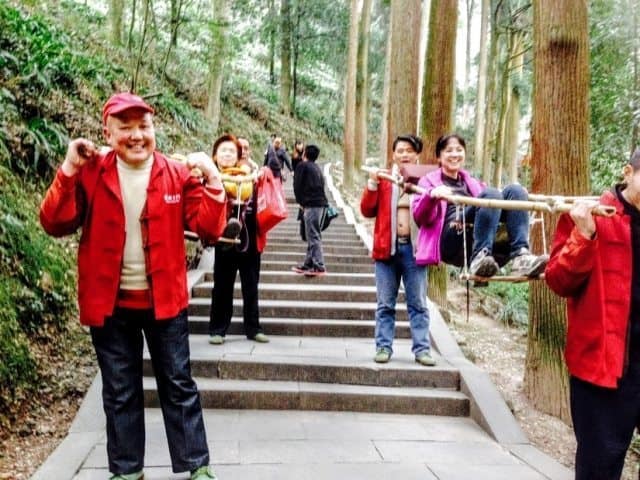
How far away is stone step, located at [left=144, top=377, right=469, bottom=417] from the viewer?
16.2 ft

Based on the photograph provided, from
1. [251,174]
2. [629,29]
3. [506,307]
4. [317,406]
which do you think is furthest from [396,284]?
[629,29]

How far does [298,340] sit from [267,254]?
3.17m

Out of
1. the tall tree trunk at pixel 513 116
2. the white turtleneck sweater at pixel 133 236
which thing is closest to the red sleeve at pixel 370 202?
the white turtleneck sweater at pixel 133 236

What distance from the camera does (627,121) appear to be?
10328 millimetres

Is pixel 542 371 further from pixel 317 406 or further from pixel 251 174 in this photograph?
pixel 251 174

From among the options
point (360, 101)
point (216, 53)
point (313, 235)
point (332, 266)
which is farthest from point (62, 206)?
point (360, 101)

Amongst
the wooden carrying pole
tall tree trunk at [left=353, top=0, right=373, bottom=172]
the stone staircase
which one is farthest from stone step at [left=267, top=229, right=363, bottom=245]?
tall tree trunk at [left=353, top=0, right=373, bottom=172]

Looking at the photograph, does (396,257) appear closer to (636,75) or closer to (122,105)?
(122,105)

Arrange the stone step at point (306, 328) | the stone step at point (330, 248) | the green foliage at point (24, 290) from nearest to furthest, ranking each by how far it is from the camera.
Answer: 1. the green foliage at point (24, 290)
2. the stone step at point (306, 328)
3. the stone step at point (330, 248)

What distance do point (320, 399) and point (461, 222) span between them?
2.02 metres

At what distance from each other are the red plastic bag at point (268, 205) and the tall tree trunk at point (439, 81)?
9.41 ft

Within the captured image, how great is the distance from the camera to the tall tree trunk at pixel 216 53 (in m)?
13.1

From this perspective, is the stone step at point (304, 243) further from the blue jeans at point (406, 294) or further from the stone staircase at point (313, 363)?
the blue jeans at point (406, 294)

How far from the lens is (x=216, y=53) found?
1426cm
